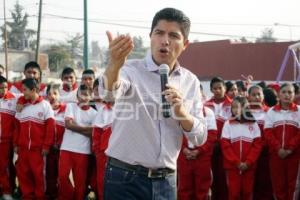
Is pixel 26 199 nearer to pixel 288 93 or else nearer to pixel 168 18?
pixel 288 93

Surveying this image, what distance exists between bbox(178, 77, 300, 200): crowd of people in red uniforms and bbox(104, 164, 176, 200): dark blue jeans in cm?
329

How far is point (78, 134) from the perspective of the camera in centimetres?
624

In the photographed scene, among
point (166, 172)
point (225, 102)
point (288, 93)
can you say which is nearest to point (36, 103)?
point (225, 102)

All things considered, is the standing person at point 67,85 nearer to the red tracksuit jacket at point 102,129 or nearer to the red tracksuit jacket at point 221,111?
the red tracksuit jacket at point 102,129

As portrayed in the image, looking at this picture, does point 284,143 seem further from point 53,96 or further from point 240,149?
point 53,96

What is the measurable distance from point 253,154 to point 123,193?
11.5ft

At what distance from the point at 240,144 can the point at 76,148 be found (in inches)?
84.8

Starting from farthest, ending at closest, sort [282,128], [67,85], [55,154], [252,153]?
[67,85] < [55,154] < [282,128] < [252,153]

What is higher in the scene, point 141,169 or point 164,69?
point 164,69

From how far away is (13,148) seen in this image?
6.73 metres

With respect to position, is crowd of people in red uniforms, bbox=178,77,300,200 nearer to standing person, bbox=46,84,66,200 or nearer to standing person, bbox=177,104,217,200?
standing person, bbox=177,104,217,200

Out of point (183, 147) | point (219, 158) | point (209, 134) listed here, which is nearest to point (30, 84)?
point (183, 147)

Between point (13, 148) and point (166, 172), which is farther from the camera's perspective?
point (13, 148)

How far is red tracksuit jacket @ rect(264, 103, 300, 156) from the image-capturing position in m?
5.88
